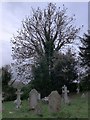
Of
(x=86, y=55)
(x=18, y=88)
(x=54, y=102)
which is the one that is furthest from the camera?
(x=86, y=55)

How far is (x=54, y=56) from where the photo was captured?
35500 mm

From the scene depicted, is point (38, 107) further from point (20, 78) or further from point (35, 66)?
point (20, 78)

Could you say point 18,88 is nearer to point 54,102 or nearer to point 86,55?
point 54,102

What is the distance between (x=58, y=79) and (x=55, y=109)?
666 inches

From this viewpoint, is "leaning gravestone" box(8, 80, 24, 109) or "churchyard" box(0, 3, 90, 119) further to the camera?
"churchyard" box(0, 3, 90, 119)

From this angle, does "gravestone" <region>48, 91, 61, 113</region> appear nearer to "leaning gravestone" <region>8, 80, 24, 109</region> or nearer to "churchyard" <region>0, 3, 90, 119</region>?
"leaning gravestone" <region>8, 80, 24, 109</region>

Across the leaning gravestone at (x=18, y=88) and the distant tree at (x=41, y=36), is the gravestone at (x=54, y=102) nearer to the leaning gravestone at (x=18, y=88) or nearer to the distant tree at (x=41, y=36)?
the leaning gravestone at (x=18, y=88)

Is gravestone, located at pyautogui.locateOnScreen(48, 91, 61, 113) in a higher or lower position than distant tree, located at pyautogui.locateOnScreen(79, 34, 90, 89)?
lower

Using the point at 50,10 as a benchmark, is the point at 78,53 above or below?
below

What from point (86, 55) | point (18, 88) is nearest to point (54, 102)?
point (18, 88)

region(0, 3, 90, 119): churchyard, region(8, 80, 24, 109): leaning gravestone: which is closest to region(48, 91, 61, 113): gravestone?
region(8, 80, 24, 109): leaning gravestone

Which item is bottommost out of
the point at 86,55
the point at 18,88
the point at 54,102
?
the point at 54,102

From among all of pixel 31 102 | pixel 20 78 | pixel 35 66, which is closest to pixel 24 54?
pixel 20 78

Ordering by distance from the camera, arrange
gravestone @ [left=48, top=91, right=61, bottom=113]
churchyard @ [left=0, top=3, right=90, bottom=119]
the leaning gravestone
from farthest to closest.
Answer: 1. churchyard @ [left=0, top=3, right=90, bottom=119]
2. the leaning gravestone
3. gravestone @ [left=48, top=91, right=61, bottom=113]
